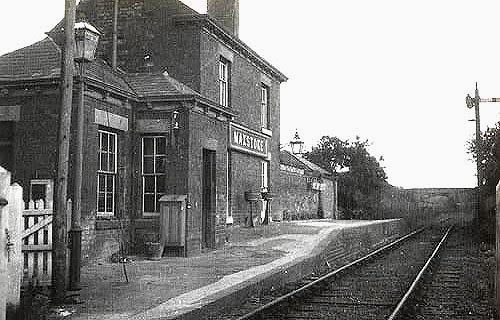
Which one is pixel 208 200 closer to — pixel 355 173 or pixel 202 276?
pixel 202 276

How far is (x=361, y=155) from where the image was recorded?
177 ft

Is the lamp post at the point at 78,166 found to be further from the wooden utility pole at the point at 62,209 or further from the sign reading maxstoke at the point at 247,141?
the sign reading maxstoke at the point at 247,141

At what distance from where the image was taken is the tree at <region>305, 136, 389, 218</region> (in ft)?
149

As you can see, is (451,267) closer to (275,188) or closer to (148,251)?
(148,251)

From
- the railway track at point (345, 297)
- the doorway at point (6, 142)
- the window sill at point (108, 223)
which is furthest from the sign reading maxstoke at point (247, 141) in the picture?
the doorway at point (6, 142)

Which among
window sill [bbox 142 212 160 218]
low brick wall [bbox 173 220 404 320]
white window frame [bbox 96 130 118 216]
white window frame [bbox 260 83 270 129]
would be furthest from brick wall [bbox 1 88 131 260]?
white window frame [bbox 260 83 270 129]

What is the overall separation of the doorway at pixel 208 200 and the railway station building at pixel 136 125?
0.03 metres

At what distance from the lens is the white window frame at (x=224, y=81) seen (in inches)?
775

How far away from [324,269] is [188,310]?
25.1ft

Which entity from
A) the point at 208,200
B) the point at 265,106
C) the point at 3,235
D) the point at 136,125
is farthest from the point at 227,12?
the point at 3,235

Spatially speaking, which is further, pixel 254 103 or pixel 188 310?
pixel 254 103

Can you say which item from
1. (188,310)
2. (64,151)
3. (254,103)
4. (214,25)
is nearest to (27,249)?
(64,151)

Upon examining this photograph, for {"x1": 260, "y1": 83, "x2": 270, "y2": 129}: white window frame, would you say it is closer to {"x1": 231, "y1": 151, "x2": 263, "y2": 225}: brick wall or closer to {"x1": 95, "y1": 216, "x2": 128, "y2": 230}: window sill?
{"x1": 231, "y1": 151, "x2": 263, "y2": 225}: brick wall

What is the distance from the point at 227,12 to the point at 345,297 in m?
14.4
